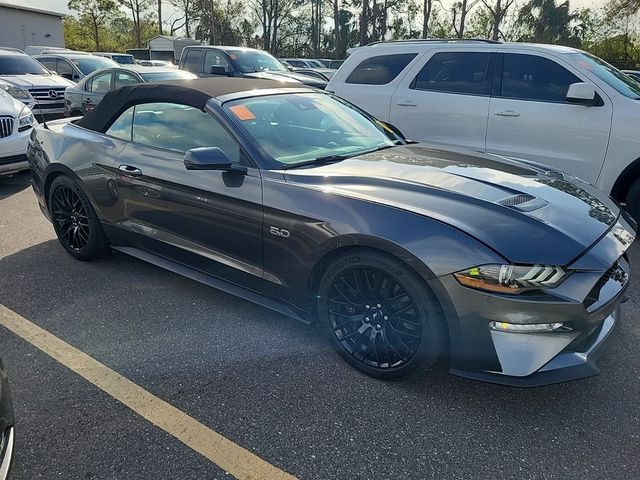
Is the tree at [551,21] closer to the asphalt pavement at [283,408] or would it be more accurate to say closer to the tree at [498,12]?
the tree at [498,12]

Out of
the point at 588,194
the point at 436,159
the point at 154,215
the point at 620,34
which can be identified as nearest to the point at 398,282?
the point at 436,159

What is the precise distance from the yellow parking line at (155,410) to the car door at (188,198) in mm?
883

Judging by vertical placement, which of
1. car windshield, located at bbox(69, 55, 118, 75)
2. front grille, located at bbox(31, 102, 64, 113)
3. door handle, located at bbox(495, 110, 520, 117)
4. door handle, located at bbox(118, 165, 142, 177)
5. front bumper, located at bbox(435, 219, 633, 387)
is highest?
car windshield, located at bbox(69, 55, 118, 75)

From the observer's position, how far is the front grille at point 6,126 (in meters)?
6.62

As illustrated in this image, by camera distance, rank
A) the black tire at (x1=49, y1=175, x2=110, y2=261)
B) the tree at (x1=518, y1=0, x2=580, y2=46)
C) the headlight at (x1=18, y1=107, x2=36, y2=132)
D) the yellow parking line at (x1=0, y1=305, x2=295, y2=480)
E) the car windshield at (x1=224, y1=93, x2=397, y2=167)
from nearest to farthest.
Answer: the yellow parking line at (x1=0, y1=305, x2=295, y2=480) → the car windshield at (x1=224, y1=93, x2=397, y2=167) → the black tire at (x1=49, y1=175, x2=110, y2=261) → the headlight at (x1=18, y1=107, x2=36, y2=132) → the tree at (x1=518, y1=0, x2=580, y2=46)

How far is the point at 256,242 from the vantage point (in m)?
3.03

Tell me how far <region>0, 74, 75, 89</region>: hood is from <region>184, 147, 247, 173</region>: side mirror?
411 inches

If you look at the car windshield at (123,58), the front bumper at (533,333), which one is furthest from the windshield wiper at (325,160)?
the car windshield at (123,58)

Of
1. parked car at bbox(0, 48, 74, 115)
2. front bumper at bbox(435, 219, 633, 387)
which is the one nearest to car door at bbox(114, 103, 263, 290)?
front bumper at bbox(435, 219, 633, 387)

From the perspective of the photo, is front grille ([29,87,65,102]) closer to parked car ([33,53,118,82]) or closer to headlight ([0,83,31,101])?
headlight ([0,83,31,101])

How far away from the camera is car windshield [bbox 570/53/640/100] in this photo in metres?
4.95

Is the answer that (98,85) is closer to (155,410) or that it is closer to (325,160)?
(325,160)

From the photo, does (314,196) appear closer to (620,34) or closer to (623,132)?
(623,132)

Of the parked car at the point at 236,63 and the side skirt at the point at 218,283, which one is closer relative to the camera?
the side skirt at the point at 218,283
